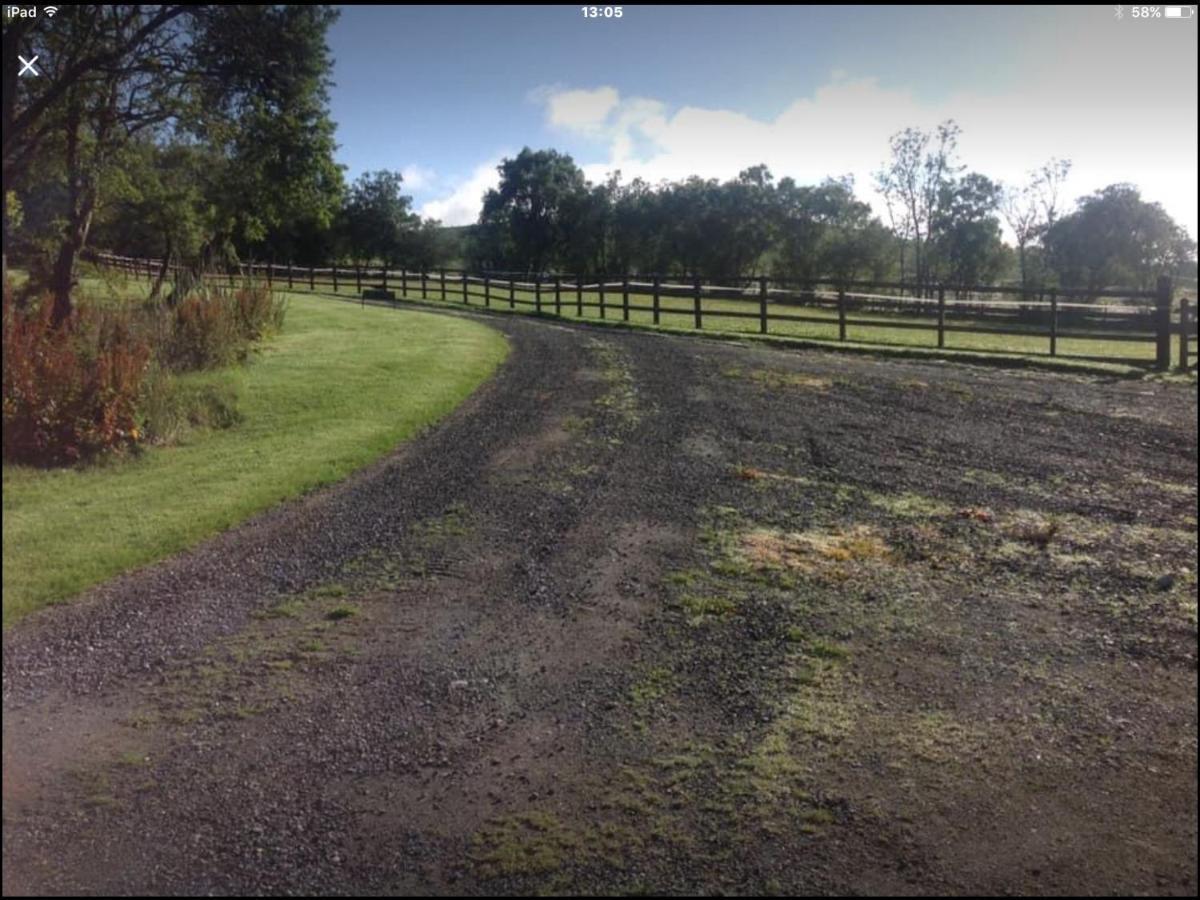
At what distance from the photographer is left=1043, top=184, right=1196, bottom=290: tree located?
2.79 metres

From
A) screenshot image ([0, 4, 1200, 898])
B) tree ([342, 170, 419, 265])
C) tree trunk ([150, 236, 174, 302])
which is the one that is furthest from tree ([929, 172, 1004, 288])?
tree trunk ([150, 236, 174, 302])

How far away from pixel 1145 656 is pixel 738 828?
5.77 ft

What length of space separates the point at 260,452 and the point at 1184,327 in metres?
6.97

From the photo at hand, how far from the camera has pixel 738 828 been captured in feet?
11.2

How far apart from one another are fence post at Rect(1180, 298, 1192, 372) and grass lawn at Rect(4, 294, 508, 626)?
123 inches

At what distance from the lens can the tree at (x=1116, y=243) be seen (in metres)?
2.79

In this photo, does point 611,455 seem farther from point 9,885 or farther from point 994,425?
point 9,885

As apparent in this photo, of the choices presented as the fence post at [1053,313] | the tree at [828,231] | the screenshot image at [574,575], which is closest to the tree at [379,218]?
the screenshot image at [574,575]

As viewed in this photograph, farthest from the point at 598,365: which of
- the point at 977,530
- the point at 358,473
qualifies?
the point at 977,530

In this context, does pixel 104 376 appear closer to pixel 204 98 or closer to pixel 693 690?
pixel 204 98

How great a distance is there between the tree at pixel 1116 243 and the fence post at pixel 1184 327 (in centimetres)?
12

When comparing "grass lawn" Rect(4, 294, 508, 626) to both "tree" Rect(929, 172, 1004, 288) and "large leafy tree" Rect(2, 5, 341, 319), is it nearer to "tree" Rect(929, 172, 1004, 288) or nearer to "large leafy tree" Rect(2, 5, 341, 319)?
"large leafy tree" Rect(2, 5, 341, 319)

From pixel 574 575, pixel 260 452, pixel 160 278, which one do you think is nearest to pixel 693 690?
pixel 574 575

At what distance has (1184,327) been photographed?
2.64 meters
